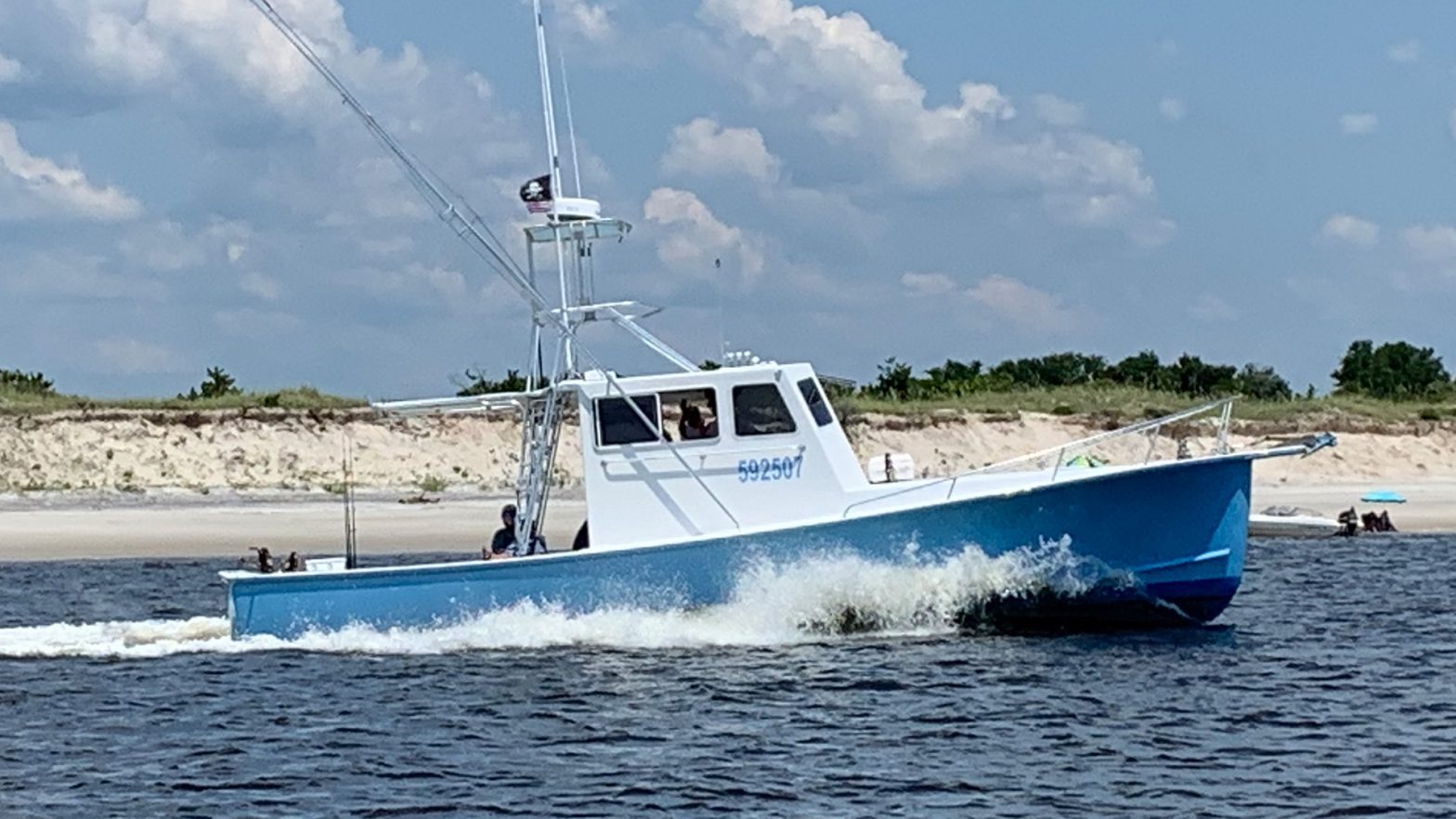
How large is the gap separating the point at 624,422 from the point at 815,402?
1963mm

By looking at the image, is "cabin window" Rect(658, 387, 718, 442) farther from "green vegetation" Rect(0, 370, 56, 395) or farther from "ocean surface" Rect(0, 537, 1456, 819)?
"green vegetation" Rect(0, 370, 56, 395)

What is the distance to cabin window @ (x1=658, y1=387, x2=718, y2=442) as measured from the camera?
22.1m

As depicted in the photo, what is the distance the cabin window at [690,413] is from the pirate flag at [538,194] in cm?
228

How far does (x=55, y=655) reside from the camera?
2359 cm

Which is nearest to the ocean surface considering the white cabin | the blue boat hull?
the blue boat hull

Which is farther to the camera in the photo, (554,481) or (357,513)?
(554,481)

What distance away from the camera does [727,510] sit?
22.0 meters

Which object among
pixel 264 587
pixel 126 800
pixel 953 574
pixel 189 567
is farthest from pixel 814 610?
pixel 189 567

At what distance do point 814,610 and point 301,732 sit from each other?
565cm

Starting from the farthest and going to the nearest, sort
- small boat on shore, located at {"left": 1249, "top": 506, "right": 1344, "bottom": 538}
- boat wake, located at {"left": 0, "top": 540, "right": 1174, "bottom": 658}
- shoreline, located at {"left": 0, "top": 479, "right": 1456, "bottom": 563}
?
small boat on shore, located at {"left": 1249, "top": 506, "right": 1344, "bottom": 538}, shoreline, located at {"left": 0, "top": 479, "right": 1456, "bottom": 563}, boat wake, located at {"left": 0, "top": 540, "right": 1174, "bottom": 658}

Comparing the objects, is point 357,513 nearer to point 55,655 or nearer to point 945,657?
point 55,655

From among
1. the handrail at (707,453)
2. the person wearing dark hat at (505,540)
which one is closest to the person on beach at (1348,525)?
the handrail at (707,453)

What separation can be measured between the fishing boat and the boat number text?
2 centimetres

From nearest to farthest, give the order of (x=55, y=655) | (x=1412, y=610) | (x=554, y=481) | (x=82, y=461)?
(x=55, y=655) → (x=1412, y=610) → (x=554, y=481) → (x=82, y=461)
